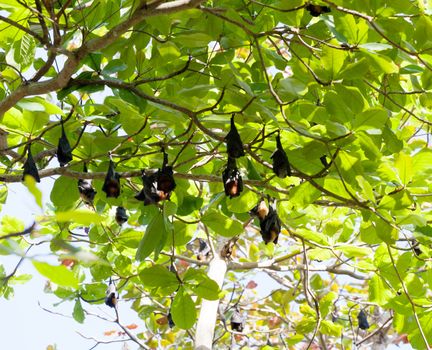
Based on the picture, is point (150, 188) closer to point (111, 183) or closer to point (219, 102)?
point (111, 183)

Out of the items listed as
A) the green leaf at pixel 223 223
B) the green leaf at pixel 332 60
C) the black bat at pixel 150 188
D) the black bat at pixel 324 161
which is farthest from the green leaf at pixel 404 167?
the black bat at pixel 150 188

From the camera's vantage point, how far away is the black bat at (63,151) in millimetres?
2229

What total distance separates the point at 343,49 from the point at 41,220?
1.45 meters

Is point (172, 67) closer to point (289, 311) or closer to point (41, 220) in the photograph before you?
point (41, 220)

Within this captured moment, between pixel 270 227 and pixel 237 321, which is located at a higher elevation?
pixel 237 321

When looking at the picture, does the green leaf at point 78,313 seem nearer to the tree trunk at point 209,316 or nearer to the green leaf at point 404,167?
the tree trunk at point 209,316

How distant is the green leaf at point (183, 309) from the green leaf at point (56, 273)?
1.83 meters

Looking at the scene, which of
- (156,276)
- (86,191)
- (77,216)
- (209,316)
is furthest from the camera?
(209,316)

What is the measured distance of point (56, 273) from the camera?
0.81 m

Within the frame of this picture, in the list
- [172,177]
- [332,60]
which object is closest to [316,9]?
[332,60]

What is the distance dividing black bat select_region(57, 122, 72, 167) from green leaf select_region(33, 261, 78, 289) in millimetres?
1437

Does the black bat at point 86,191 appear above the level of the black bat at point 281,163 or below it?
above

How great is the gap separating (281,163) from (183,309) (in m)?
0.84

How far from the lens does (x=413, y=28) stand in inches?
95.7
